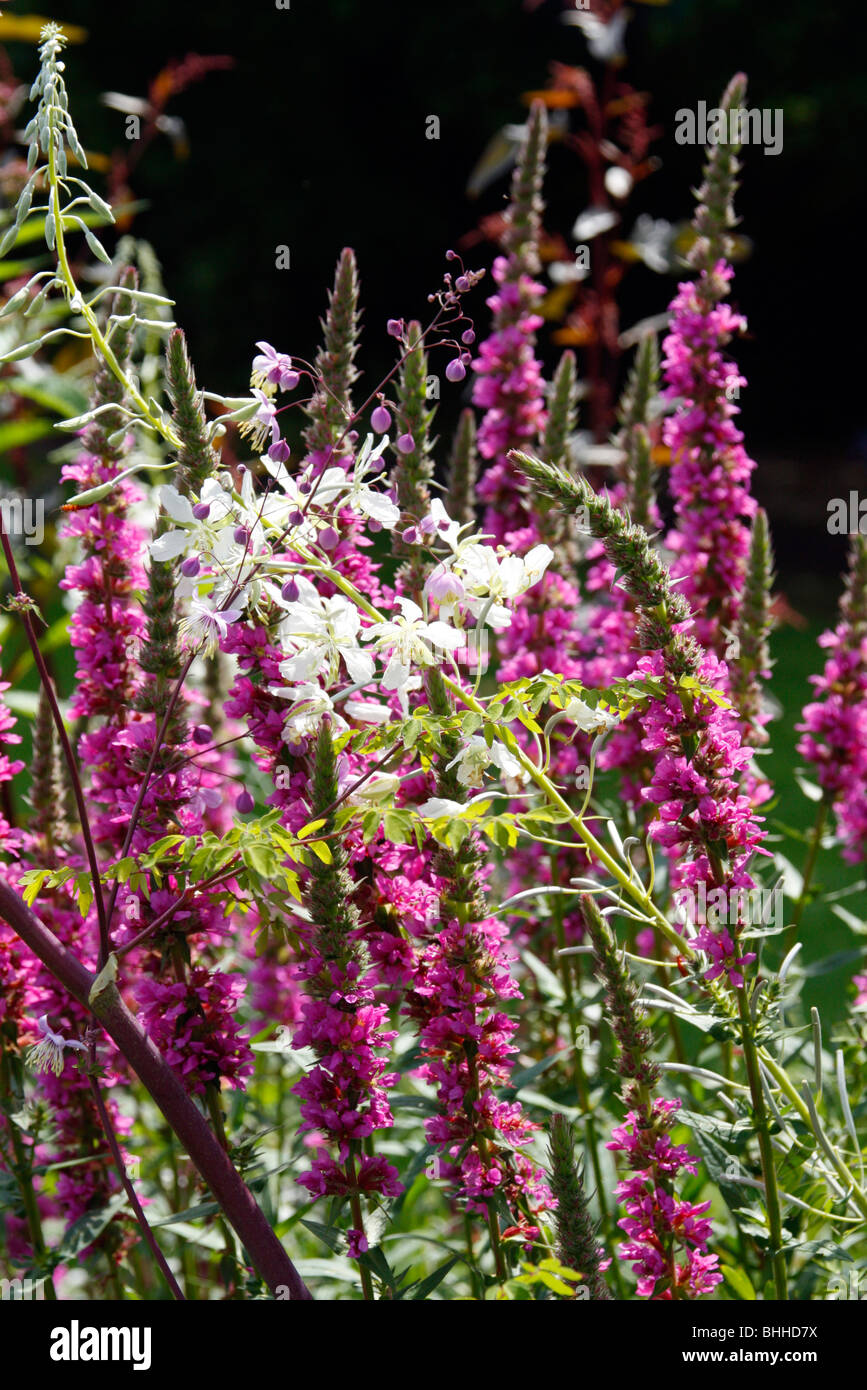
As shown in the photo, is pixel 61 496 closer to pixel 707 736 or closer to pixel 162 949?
pixel 162 949

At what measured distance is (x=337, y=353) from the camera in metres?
1.93

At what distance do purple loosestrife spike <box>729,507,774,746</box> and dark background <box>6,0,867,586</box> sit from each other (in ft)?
34.3

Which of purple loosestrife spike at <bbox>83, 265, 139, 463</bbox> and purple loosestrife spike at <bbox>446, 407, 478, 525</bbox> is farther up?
purple loosestrife spike at <bbox>446, 407, 478, 525</bbox>

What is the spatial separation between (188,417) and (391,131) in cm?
1400

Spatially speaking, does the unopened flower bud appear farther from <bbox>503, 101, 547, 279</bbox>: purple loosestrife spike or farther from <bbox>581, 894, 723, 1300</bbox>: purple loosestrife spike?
<bbox>503, 101, 547, 279</bbox>: purple loosestrife spike

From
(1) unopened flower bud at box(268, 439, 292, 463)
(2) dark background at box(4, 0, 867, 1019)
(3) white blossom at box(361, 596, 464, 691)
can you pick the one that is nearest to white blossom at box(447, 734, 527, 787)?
(3) white blossom at box(361, 596, 464, 691)

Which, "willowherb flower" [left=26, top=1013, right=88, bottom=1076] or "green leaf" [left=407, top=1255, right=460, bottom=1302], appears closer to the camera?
"willowherb flower" [left=26, top=1013, right=88, bottom=1076]

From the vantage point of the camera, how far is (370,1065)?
162 centimetres

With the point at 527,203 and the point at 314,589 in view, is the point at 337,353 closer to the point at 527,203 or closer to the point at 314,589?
the point at 314,589

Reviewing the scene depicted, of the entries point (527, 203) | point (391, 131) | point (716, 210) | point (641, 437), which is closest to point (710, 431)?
point (641, 437)

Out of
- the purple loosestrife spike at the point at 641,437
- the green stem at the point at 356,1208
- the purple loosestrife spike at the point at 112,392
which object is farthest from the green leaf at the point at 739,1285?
the purple loosestrife spike at the point at 112,392

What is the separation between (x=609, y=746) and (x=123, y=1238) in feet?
4.17

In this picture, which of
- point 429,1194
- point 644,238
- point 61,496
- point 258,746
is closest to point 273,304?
point 644,238

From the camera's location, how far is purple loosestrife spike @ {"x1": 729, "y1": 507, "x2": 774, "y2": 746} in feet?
7.91
